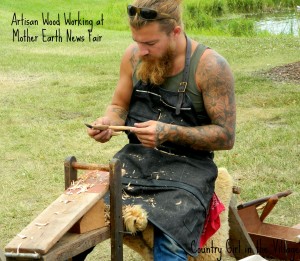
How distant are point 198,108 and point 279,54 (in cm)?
1007

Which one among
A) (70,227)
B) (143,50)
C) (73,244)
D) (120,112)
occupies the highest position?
(143,50)

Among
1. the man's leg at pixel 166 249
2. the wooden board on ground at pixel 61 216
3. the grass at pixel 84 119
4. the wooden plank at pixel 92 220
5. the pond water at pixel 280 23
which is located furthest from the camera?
the pond water at pixel 280 23

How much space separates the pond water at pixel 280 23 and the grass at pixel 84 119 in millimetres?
3028

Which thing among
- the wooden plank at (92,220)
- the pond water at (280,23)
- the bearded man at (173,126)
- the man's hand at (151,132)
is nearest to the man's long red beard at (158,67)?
the bearded man at (173,126)

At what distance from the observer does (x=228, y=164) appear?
6.91m

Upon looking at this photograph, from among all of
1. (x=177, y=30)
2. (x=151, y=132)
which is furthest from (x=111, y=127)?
(x=177, y=30)

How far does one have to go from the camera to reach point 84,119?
9.04 meters

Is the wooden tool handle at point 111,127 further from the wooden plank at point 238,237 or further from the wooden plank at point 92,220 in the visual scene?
the wooden plank at point 238,237

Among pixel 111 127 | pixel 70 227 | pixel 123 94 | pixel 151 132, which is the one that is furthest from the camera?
pixel 123 94

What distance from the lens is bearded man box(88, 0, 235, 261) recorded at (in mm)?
3686

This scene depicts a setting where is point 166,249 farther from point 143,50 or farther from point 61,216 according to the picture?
point 143,50

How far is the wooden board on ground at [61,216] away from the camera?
125 inches

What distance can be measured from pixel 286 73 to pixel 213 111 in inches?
309

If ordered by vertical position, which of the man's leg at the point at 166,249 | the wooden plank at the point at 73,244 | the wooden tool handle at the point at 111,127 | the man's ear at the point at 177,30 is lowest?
the man's leg at the point at 166,249
